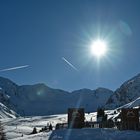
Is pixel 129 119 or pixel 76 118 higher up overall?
pixel 76 118

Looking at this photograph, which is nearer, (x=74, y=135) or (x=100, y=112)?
(x=74, y=135)

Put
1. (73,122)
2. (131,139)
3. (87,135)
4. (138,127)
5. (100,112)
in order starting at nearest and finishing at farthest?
(131,139) → (87,135) → (138,127) → (73,122) → (100,112)

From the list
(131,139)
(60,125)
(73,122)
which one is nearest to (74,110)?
(73,122)

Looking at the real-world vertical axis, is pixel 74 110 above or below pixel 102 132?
above

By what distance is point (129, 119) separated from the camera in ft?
162

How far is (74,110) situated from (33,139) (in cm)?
1117

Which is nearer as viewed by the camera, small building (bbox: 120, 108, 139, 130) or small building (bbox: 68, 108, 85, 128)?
small building (bbox: 120, 108, 139, 130)

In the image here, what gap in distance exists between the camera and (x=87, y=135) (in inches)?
1711

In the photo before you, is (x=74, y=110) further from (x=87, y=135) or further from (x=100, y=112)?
(x=100, y=112)

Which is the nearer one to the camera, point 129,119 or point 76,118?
point 129,119

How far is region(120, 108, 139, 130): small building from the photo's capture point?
161ft

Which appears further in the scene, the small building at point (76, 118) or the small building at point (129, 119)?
the small building at point (76, 118)

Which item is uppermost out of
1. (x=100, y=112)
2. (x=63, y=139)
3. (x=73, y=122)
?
(x=100, y=112)

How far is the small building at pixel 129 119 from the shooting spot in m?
49.0
